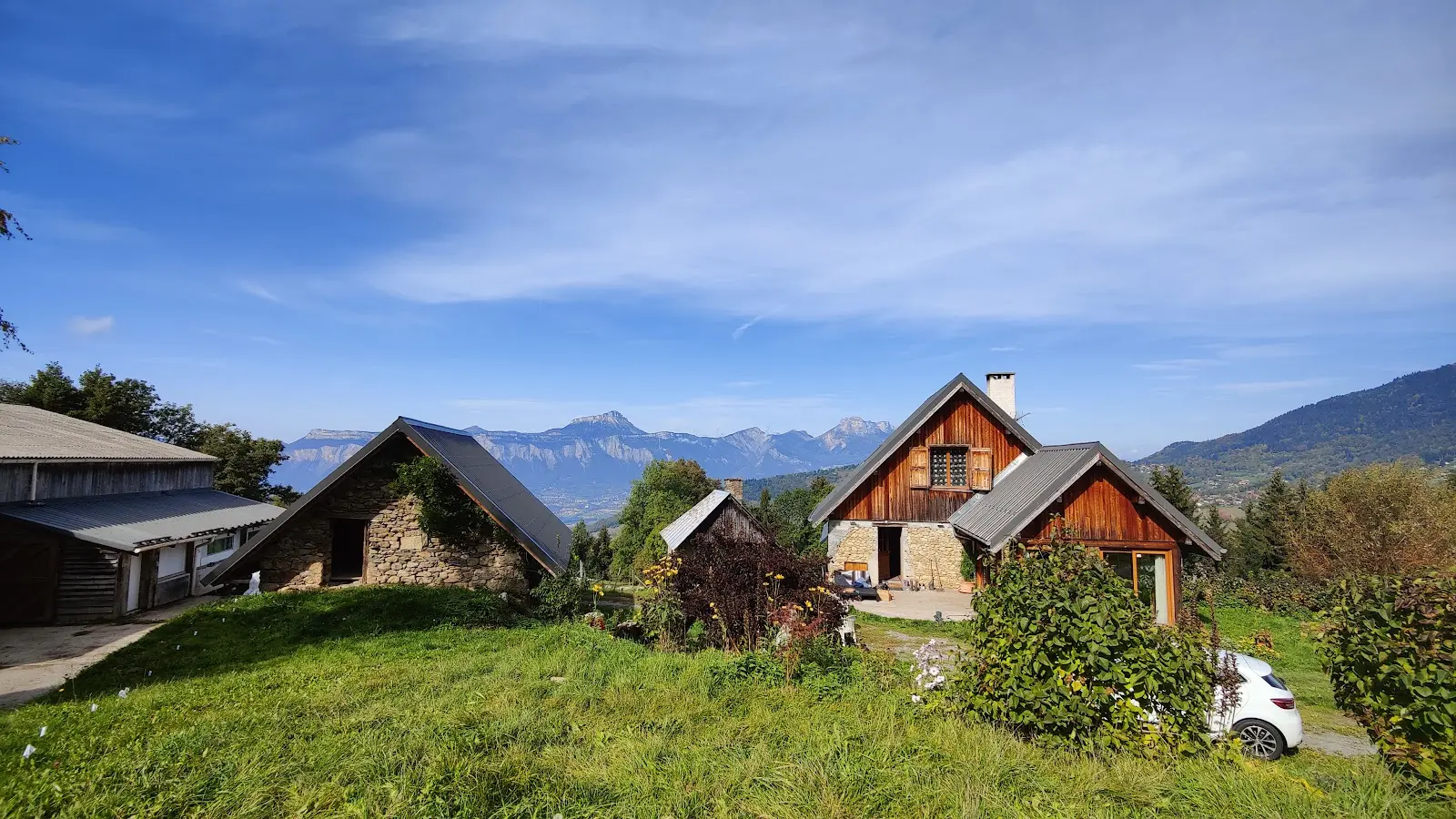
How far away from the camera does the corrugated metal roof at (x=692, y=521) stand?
2195 centimetres

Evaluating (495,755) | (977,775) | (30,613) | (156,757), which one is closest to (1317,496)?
(977,775)

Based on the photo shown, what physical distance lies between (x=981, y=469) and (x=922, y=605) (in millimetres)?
5319

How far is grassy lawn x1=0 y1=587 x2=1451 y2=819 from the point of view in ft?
13.9

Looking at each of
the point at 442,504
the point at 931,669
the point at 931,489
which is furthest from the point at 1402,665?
the point at 931,489

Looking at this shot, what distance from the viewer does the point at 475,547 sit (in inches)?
632

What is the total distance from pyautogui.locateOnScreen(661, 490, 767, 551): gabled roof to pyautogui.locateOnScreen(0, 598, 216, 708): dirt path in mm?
13466

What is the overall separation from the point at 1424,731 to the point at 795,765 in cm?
423

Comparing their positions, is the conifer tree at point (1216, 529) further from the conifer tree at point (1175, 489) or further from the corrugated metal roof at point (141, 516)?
the corrugated metal roof at point (141, 516)

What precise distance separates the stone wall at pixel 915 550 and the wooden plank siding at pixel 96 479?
23.4m

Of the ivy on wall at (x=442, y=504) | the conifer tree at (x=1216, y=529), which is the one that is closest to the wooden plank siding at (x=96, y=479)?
the ivy on wall at (x=442, y=504)

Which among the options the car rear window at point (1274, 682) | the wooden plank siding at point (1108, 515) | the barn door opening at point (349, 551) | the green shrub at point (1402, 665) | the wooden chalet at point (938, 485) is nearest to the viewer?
the green shrub at point (1402, 665)

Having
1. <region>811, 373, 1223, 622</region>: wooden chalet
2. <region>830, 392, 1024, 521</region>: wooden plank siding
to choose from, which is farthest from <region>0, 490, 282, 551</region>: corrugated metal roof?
<region>830, 392, 1024, 521</region>: wooden plank siding

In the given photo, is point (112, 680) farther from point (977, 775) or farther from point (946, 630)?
point (946, 630)

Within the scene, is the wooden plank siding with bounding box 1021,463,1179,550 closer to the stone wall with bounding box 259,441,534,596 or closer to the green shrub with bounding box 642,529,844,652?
the green shrub with bounding box 642,529,844,652
